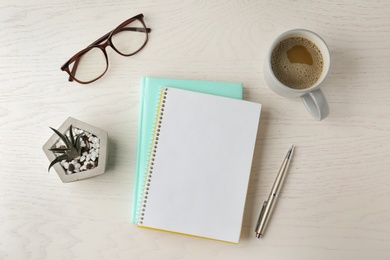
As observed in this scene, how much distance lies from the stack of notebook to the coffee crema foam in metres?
0.07

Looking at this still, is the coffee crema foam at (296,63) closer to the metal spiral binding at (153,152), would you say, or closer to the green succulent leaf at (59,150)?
the metal spiral binding at (153,152)

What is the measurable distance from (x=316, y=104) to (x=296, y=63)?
8 cm

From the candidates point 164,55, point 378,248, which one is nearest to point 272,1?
point 164,55

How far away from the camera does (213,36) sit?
68cm

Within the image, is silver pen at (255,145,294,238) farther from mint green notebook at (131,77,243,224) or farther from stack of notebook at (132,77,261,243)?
mint green notebook at (131,77,243,224)

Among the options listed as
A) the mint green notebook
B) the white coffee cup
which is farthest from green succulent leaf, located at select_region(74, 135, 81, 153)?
the white coffee cup

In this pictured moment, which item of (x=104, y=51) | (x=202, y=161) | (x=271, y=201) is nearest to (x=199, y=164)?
(x=202, y=161)

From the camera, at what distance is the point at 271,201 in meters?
0.66

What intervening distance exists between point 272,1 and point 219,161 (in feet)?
0.98

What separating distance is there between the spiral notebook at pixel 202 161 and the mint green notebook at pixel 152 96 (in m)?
0.02

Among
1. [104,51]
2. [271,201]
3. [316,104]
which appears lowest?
[271,201]

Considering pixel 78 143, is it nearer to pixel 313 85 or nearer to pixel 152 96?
pixel 152 96

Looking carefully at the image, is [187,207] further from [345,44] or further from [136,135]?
[345,44]

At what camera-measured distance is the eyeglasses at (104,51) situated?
68 centimetres
